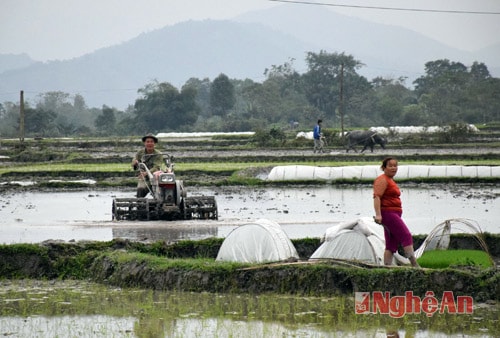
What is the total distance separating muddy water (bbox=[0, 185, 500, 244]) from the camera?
15289 mm

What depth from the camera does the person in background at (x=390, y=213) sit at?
10133 mm

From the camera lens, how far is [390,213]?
10.2m

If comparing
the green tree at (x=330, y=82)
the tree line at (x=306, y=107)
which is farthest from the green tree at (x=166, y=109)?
the green tree at (x=330, y=82)

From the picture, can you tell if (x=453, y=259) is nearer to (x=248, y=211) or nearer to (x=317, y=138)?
(x=248, y=211)

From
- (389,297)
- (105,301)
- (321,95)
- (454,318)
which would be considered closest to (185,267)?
(105,301)

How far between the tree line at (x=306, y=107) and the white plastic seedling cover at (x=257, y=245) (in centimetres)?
6614

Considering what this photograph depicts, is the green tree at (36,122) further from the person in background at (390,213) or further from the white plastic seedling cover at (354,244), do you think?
the person in background at (390,213)

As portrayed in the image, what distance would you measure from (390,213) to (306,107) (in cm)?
7640

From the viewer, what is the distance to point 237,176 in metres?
28.8

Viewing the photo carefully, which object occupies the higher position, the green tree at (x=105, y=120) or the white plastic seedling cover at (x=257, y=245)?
the green tree at (x=105, y=120)

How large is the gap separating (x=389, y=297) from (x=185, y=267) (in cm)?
246

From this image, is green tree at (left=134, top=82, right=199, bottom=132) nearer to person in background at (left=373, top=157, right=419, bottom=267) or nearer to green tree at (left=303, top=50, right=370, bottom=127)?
green tree at (left=303, top=50, right=370, bottom=127)

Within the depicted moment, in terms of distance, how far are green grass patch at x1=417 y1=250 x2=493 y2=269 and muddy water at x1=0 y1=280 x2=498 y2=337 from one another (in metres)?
1.71

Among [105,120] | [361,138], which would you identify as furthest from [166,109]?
[361,138]
